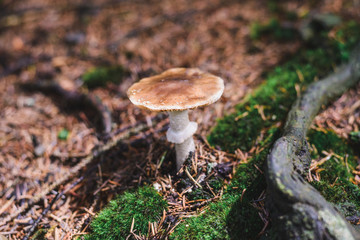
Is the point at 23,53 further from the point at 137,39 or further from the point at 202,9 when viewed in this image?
the point at 202,9

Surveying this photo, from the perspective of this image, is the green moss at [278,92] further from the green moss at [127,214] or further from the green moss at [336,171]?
the green moss at [127,214]

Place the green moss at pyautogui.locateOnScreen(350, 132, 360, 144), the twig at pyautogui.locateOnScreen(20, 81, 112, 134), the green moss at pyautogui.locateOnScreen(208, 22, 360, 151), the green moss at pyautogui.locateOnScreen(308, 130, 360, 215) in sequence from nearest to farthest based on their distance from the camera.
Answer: the green moss at pyautogui.locateOnScreen(308, 130, 360, 215) < the green moss at pyautogui.locateOnScreen(350, 132, 360, 144) < the green moss at pyautogui.locateOnScreen(208, 22, 360, 151) < the twig at pyautogui.locateOnScreen(20, 81, 112, 134)

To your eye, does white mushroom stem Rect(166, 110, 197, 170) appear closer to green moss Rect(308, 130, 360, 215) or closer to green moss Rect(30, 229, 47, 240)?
green moss Rect(308, 130, 360, 215)

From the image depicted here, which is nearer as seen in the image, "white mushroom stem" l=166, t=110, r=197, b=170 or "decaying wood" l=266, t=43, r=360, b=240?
"decaying wood" l=266, t=43, r=360, b=240

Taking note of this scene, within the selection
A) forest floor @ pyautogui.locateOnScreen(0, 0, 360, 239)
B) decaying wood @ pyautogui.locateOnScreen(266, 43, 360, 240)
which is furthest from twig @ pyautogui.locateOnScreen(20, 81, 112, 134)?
decaying wood @ pyautogui.locateOnScreen(266, 43, 360, 240)

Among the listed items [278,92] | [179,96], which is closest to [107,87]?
[179,96]

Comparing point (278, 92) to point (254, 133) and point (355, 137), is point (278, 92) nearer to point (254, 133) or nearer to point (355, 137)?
point (254, 133)

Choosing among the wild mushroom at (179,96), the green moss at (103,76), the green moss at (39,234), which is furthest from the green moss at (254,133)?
the green moss at (103,76)
